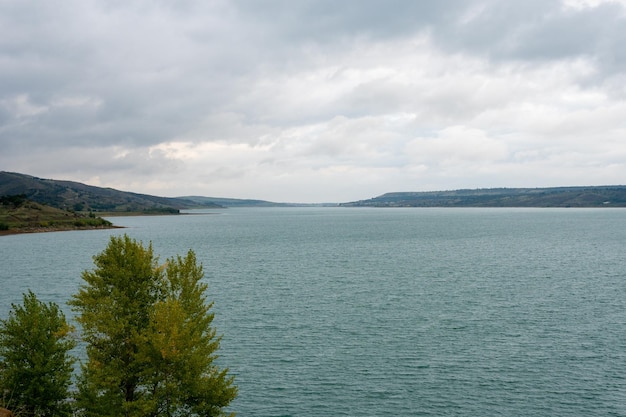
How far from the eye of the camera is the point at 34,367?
34.9 meters

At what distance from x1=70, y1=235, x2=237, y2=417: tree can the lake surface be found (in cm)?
891

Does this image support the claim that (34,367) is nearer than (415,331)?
Yes

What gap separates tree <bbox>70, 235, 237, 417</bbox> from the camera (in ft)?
104

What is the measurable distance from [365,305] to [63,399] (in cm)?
4583

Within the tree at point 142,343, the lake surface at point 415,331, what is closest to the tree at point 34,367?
the tree at point 142,343

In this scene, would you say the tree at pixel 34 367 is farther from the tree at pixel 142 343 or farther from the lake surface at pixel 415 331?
the lake surface at pixel 415 331

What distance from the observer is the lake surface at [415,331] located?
41219 mm

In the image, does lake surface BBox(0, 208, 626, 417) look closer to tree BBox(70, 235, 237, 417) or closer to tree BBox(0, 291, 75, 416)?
tree BBox(70, 235, 237, 417)

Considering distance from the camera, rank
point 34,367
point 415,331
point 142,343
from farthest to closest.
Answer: point 415,331, point 34,367, point 142,343

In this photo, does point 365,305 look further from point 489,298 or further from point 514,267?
point 514,267

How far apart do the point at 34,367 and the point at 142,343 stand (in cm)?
913

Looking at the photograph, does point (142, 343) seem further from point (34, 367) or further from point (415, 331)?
point (415, 331)

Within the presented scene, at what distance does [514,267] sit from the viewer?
111 meters

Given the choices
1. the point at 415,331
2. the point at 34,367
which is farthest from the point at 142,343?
the point at 415,331
